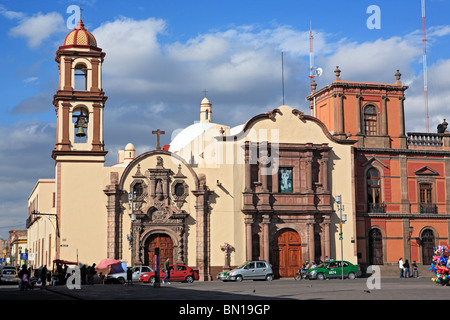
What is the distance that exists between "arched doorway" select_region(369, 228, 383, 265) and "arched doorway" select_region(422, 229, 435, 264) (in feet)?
11.1

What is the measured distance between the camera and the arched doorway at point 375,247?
5209 centimetres

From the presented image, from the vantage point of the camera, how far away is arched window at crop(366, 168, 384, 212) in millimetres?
52513

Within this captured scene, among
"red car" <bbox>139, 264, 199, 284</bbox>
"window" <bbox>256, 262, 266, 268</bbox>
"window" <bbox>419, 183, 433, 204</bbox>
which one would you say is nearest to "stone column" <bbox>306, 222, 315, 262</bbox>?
"window" <bbox>256, 262, 266, 268</bbox>

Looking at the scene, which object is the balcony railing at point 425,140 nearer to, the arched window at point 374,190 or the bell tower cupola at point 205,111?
the arched window at point 374,190

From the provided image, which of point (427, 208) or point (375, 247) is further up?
point (427, 208)

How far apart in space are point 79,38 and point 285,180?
17.1 metres

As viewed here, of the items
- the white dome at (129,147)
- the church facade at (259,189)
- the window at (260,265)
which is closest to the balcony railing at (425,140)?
the church facade at (259,189)

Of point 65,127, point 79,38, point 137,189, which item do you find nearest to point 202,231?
point 137,189

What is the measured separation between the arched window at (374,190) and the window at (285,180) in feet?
19.9

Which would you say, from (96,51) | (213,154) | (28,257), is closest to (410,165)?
(213,154)

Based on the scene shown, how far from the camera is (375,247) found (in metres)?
52.3

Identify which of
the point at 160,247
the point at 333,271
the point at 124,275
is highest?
Result: the point at 160,247

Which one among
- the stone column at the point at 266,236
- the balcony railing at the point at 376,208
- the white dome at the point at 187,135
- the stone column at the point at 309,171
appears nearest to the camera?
the stone column at the point at 266,236

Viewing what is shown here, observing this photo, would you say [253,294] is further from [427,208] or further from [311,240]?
[427,208]
